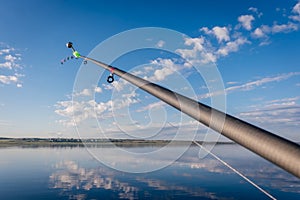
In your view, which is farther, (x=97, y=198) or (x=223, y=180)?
(x=223, y=180)

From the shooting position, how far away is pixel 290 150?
214 centimetres

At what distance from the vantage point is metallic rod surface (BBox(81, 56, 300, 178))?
7.05 ft

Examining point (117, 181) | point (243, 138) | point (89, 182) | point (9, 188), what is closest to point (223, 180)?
point (117, 181)

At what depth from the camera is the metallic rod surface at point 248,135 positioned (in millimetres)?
2148

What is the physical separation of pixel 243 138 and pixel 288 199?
64.3 metres

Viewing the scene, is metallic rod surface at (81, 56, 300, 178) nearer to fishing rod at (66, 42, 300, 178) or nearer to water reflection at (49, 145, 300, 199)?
fishing rod at (66, 42, 300, 178)

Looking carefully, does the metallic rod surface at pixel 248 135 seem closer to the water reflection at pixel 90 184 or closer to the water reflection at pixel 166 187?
the water reflection at pixel 166 187

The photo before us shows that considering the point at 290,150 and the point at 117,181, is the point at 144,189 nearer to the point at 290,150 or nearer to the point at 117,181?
the point at 117,181

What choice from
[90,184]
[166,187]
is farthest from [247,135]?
[90,184]

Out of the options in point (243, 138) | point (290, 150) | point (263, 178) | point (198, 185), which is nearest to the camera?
point (290, 150)

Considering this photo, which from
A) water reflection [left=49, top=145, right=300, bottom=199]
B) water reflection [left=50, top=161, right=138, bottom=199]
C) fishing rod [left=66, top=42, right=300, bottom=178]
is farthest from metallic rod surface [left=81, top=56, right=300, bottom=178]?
water reflection [left=50, top=161, right=138, bottom=199]

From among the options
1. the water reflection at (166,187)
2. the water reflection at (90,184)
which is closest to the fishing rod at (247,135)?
the water reflection at (166,187)

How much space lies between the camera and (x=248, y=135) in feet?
8.22

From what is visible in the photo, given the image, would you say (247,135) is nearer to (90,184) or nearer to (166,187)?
(166,187)
